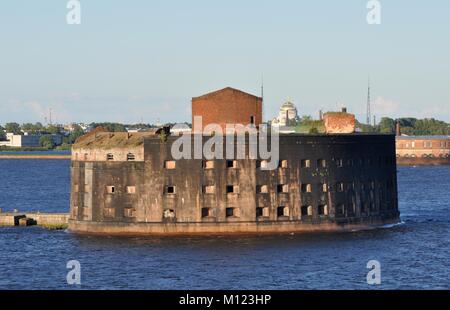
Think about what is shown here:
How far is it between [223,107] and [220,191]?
6916mm

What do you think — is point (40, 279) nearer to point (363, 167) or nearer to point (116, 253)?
point (116, 253)

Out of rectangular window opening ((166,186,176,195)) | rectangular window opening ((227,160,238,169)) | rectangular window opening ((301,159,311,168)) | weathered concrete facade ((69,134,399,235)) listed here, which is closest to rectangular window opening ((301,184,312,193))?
weathered concrete facade ((69,134,399,235))

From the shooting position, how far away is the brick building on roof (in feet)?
223

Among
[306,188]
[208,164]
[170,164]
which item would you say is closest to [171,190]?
[170,164]

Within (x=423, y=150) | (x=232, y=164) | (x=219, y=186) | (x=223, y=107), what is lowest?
(x=219, y=186)

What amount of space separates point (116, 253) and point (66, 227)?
1328cm

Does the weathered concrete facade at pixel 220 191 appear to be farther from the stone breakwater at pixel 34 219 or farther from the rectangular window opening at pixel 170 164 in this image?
the stone breakwater at pixel 34 219

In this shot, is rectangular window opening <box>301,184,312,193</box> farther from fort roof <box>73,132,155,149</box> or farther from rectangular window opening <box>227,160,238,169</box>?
fort roof <box>73,132,155,149</box>

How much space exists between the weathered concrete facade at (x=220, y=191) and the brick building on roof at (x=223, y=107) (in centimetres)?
482

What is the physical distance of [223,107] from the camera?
2680 inches

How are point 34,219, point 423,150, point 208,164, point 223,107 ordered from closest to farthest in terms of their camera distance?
point 208,164
point 223,107
point 34,219
point 423,150

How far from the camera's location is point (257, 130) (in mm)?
67750

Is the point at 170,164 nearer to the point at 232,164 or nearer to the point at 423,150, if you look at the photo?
the point at 232,164
